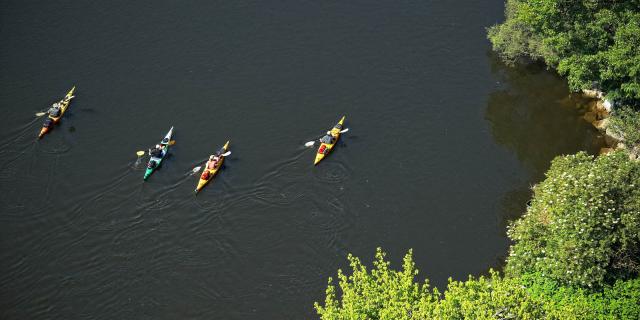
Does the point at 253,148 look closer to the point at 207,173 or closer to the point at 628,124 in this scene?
the point at 207,173

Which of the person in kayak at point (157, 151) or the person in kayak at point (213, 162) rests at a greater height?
the person in kayak at point (157, 151)

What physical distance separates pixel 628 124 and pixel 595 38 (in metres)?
6.05

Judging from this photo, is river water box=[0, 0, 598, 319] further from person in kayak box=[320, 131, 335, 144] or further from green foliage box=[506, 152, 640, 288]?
green foliage box=[506, 152, 640, 288]

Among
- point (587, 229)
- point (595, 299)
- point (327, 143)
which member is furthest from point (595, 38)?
point (327, 143)

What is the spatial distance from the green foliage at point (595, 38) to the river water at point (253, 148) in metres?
5.28

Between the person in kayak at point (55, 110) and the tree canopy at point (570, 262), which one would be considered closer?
the tree canopy at point (570, 262)

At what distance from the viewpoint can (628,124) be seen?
4288cm

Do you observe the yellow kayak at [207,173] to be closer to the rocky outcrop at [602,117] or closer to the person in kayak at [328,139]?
the person in kayak at [328,139]

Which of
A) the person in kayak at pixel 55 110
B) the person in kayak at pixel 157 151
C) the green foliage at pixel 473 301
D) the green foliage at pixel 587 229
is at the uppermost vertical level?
Answer: the person in kayak at pixel 55 110

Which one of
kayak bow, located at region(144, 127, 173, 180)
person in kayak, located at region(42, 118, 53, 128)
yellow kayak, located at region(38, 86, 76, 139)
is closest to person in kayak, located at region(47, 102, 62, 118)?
yellow kayak, located at region(38, 86, 76, 139)

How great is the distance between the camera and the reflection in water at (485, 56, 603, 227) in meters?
44.8

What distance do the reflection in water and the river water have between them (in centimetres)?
16

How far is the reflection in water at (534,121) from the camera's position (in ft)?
147

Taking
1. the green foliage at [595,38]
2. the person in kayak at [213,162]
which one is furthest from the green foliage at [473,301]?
the person in kayak at [213,162]
